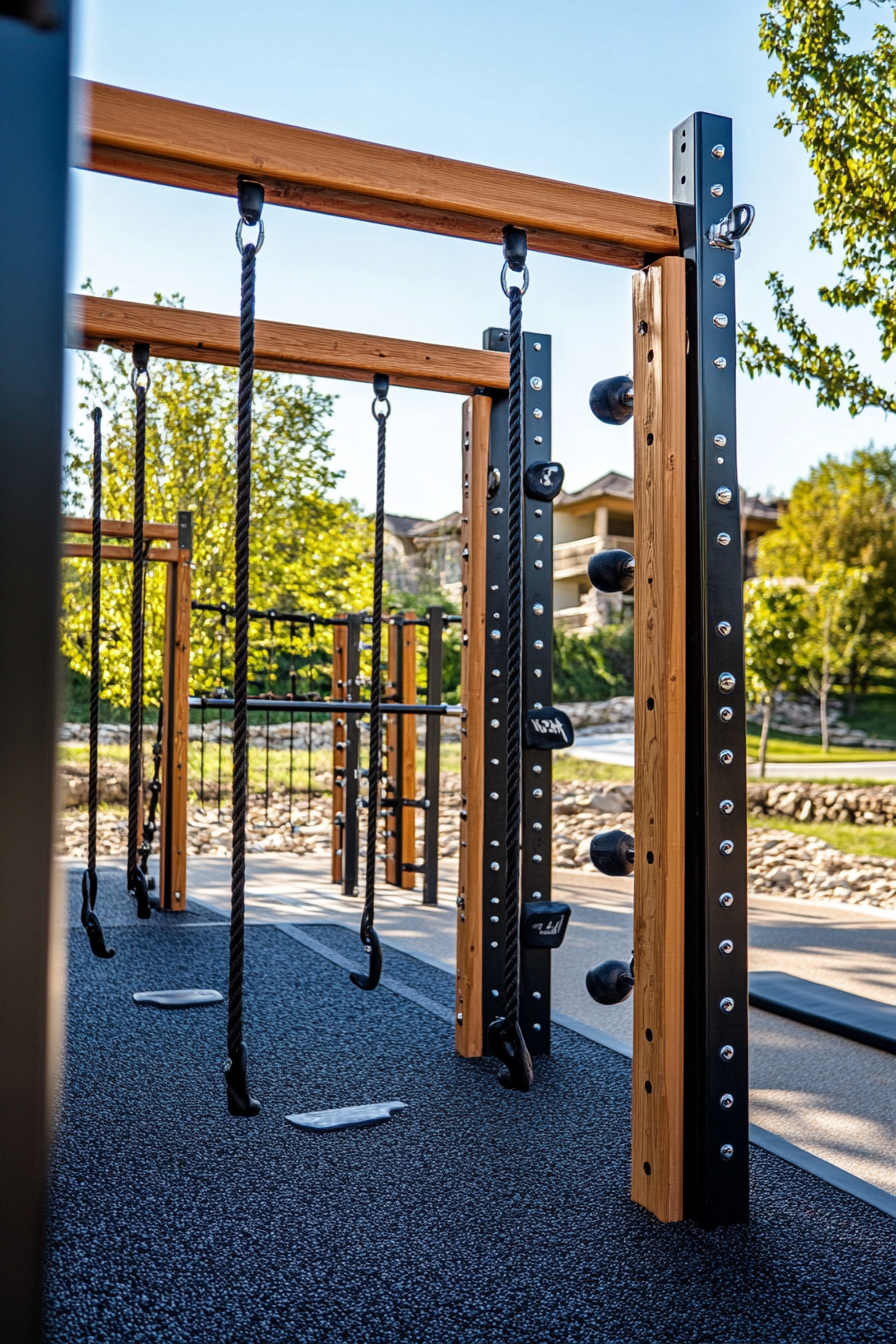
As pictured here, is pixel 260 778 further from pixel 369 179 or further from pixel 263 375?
pixel 369 179

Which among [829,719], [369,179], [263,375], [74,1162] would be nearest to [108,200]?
[263,375]

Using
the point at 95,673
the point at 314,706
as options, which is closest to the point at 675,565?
the point at 95,673

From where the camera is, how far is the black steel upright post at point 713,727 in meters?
2.12

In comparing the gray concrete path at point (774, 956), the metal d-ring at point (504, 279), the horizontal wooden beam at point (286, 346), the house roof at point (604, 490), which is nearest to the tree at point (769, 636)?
the gray concrete path at point (774, 956)

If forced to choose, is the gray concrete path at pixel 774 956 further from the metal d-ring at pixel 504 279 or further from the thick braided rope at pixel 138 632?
the metal d-ring at pixel 504 279

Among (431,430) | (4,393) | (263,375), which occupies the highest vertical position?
(431,430)

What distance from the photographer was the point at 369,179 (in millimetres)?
2031

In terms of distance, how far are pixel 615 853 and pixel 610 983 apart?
276 mm

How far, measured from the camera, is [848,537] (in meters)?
24.9

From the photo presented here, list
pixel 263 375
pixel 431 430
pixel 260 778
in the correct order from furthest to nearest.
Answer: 1. pixel 431 430
2. pixel 260 778
3. pixel 263 375

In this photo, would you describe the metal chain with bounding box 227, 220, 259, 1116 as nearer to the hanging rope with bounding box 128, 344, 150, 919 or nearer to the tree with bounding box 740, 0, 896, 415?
the hanging rope with bounding box 128, 344, 150, 919

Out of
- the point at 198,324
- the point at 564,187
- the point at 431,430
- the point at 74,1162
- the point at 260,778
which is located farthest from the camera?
the point at 431,430

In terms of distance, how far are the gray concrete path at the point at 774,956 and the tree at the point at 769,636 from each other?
316 inches

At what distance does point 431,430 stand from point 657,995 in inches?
862
